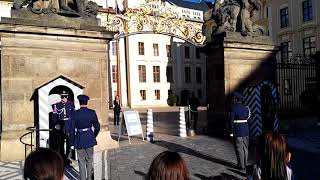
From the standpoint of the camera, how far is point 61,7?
11.6m

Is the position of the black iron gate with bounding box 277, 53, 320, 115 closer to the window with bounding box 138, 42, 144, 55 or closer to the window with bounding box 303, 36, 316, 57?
the window with bounding box 303, 36, 316, 57

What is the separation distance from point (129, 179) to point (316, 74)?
12943 mm

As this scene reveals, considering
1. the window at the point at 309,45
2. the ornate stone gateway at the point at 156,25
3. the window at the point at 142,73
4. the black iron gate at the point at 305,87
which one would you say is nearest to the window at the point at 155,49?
the window at the point at 142,73

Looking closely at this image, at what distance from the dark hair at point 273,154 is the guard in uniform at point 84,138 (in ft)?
17.0

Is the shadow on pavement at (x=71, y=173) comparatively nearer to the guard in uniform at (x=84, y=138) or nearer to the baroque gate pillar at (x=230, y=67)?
the guard in uniform at (x=84, y=138)

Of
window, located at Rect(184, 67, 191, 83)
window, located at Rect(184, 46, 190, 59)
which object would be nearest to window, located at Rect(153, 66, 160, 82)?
window, located at Rect(184, 67, 191, 83)

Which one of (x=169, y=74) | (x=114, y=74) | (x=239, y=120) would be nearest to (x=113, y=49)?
(x=114, y=74)

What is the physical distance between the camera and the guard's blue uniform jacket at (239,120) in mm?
9031

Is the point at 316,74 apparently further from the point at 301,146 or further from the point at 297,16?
the point at 297,16

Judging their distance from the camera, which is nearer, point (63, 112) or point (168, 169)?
point (168, 169)

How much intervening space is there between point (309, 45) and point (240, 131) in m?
34.6

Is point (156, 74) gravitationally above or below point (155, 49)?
below

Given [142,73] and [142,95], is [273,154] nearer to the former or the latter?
[142,95]

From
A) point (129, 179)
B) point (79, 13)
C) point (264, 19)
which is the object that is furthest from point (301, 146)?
point (264, 19)
